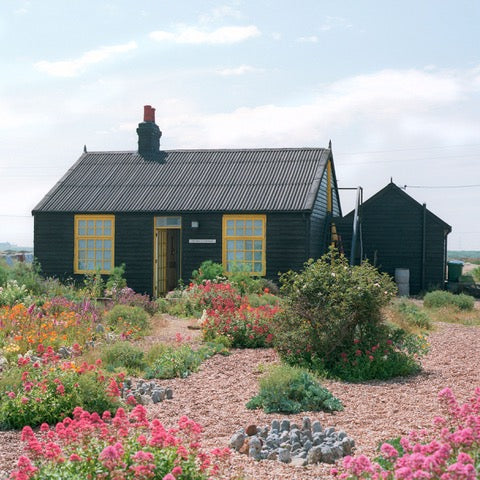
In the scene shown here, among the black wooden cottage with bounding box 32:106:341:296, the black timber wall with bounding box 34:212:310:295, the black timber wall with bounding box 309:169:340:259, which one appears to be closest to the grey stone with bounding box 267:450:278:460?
the black wooden cottage with bounding box 32:106:341:296

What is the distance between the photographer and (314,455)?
4.88m

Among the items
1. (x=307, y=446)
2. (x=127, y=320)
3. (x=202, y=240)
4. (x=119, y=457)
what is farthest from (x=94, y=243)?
(x=119, y=457)

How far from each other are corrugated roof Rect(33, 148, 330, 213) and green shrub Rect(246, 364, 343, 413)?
442 inches

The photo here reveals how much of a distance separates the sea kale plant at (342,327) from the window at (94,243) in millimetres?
11118

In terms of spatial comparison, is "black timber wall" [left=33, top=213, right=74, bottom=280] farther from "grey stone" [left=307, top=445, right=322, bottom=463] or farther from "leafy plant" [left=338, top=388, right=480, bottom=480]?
"leafy plant" [left=338, top=388, right=480, bottom=480]

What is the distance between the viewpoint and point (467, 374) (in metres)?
8.23

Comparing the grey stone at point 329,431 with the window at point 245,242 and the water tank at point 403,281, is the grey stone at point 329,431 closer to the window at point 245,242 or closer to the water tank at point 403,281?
the window at point 245,242

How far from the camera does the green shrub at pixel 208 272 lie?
55.4ft

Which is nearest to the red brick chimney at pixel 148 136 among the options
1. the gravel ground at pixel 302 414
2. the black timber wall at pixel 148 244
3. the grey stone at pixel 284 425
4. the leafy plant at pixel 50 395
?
the black timber wall at pixel 148 244

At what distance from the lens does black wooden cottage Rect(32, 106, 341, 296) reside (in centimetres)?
1811

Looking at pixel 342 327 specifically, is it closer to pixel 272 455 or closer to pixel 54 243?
pixel 272 455

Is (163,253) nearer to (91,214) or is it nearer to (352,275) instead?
(91,214)

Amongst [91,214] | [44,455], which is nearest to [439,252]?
[91,214]

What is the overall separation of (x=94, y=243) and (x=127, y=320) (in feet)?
26.9
